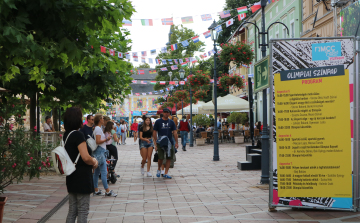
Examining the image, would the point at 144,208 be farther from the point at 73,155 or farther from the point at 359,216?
the point at 359,216

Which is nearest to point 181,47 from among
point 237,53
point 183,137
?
point 183,137

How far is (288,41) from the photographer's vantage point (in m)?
7.08

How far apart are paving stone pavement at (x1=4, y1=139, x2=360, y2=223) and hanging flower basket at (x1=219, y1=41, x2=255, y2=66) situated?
644cm

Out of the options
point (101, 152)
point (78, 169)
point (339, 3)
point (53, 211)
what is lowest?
point (53, 211)

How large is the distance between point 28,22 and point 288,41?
12.9 feet

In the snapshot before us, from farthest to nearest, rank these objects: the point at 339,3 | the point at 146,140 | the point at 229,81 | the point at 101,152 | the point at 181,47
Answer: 1. the point at 181,47
2. the point at 229,81
3. the point at 339,3
4. the point at 146,140
5. the point at 101,152

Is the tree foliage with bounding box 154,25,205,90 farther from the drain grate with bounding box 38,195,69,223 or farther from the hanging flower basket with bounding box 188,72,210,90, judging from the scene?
the drain grate with bounding box 38,195,69,223

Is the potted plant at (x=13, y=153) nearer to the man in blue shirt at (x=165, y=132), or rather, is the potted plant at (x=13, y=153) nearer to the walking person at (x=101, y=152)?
the walking person at (x=101, y=152)

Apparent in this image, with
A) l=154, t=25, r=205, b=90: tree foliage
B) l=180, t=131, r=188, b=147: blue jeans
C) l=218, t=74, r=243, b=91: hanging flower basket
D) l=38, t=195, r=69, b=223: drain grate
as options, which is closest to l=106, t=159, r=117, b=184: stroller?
l=38, t=195, r=69, b=223: drain grate

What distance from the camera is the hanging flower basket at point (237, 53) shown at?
694 inches

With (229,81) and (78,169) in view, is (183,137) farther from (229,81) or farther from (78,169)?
(78,169)

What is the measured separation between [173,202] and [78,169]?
3.46 m

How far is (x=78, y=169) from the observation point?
505 centimetres

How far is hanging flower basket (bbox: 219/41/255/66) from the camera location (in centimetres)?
1762
